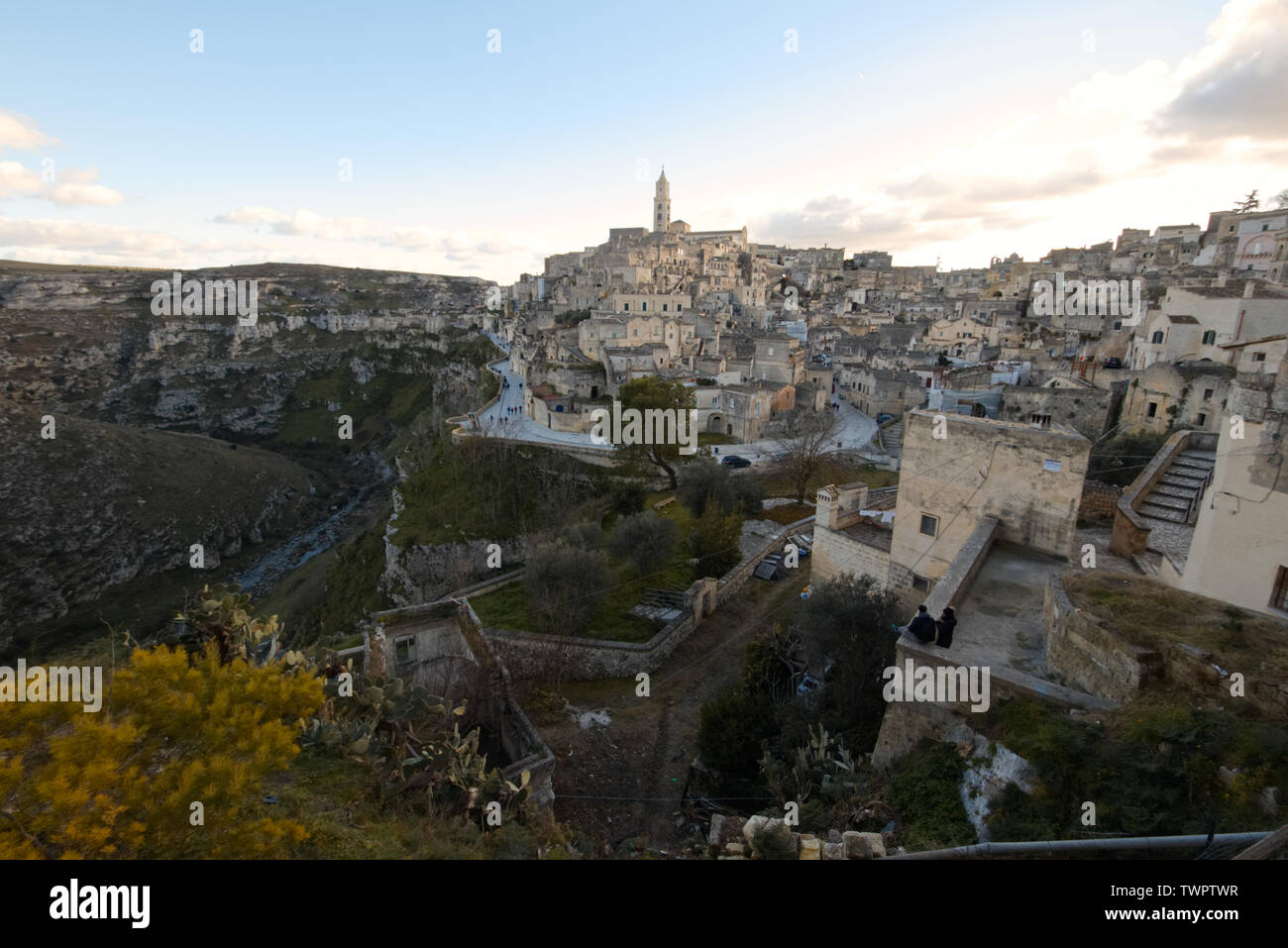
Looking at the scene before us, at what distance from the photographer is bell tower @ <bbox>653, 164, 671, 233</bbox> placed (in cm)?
11788

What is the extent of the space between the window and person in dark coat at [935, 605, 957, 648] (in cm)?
471

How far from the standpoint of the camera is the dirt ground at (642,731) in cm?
1215

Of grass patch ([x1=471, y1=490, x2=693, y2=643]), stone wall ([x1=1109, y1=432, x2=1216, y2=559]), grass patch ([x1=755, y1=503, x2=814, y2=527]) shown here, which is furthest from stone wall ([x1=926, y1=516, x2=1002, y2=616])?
grass patch ([x1=755, y1=503, x2=814, y2=527])

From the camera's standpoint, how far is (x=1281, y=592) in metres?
8.90

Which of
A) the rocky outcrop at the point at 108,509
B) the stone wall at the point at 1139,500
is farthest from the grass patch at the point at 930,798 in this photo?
the rocky outcrop at the point at 108,509

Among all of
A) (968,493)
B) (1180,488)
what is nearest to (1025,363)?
(1180,488)

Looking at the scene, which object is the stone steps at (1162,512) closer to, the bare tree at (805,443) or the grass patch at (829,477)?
the grass patch at (829,477)

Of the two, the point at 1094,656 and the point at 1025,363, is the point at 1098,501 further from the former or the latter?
the point at 1025,363

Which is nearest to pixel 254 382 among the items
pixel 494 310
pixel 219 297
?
pixel 219 297

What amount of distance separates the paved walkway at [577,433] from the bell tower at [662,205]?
76335mm

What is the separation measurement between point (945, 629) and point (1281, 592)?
16.5 ft

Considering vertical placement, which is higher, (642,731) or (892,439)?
(892,439)

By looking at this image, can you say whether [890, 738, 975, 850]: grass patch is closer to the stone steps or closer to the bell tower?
the stone steps
